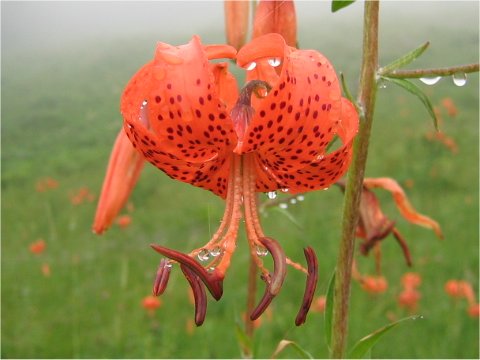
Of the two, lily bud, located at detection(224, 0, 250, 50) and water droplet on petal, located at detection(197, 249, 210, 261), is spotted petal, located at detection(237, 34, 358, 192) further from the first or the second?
lily bud, located at detection(224, 0, 250, 50)

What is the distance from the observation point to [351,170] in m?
0.66

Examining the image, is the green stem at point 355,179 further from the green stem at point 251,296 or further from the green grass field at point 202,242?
the green stem at point 251,296

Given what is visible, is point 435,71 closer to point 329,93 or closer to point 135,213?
point 329,93

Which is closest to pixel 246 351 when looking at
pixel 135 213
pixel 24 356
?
pixel 24 356

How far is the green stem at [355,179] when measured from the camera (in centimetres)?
62

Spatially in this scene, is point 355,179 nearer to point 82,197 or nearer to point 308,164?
point 308,164

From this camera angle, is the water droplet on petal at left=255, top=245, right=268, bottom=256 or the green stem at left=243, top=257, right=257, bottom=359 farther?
the green stem at left=243, top=257, right=257, bottom=359

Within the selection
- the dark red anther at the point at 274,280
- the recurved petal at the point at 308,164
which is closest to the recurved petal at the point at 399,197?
the recurved petal at the point at 308,164

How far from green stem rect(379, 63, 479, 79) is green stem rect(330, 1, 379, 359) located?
20 mm

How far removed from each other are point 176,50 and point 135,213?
131 inches

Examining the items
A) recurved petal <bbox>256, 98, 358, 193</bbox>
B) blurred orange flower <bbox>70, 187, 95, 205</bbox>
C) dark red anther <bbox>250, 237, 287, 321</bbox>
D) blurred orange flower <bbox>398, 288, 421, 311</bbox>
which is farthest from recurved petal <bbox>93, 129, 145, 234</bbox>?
blurred orange flower <bbox>70, 187, 95, 205</bbox>

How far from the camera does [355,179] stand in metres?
0.65

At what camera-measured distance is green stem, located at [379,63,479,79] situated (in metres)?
0.61

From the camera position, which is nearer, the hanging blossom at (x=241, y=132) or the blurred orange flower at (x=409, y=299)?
the hanging blossom at (x=241, y=132)
